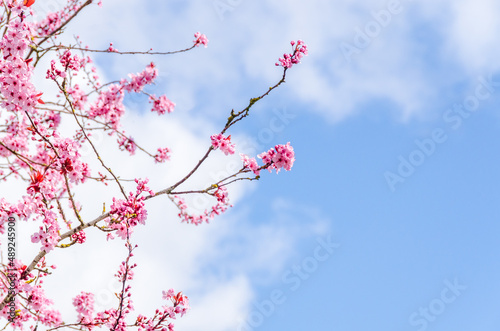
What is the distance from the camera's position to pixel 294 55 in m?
5.67

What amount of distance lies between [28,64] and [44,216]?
1.78 metres

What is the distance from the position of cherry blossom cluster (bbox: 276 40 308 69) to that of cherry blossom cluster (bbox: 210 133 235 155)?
116 cm

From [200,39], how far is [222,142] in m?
4.12

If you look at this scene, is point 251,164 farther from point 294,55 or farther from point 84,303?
point 84,303

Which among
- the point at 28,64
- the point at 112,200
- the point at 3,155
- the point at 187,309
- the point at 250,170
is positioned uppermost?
the point at 3,155

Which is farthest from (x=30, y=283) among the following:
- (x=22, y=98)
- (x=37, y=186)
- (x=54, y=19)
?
(x=54, y=19)

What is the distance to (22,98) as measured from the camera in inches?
195

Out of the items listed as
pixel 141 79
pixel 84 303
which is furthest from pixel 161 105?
pixel 84 303

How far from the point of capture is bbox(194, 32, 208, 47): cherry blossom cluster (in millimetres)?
8831

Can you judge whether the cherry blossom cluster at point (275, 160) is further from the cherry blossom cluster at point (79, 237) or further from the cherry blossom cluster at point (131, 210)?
the cherry blossom cluster at point (79, 237)

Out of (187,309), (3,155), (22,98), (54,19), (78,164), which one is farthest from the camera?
(54,19)

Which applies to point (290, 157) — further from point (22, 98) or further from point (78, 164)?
point (22, 98)

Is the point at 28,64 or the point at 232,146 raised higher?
the point at 28,64

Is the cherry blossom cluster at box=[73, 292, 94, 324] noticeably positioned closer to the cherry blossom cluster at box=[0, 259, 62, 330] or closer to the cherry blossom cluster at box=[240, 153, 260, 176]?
the cherry blossom cluster at box=[0, 259, 62, 330]
